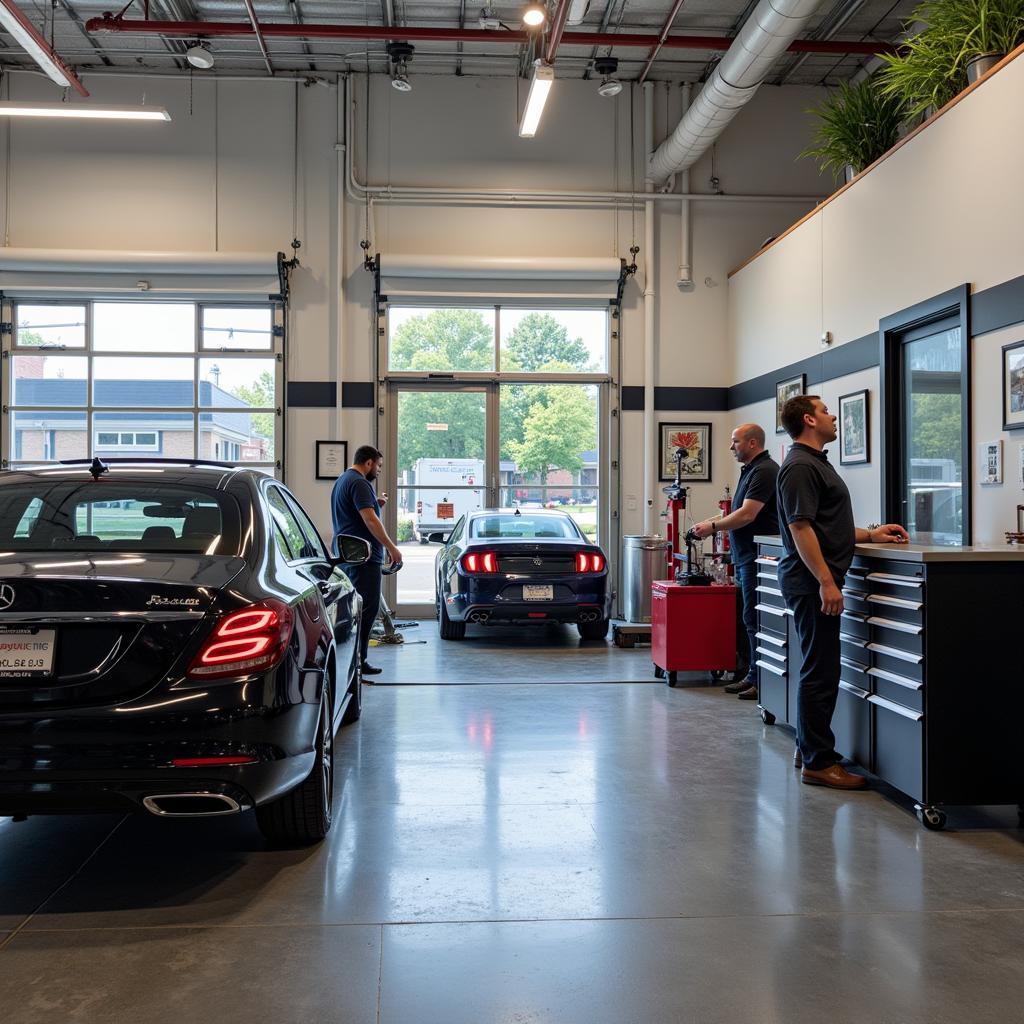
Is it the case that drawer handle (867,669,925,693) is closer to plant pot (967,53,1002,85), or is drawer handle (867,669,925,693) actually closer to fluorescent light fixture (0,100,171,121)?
plant pot (967,53,1002,85)

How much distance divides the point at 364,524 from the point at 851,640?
12.2 feet

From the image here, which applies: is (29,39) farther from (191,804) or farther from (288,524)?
(191,804)

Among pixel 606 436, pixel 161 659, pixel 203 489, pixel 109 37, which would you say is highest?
pixel 109 37

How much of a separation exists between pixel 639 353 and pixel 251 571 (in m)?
8.74

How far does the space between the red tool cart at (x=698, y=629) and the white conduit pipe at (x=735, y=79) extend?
4305 mm

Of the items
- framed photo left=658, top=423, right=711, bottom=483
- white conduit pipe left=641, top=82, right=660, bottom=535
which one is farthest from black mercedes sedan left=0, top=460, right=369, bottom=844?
framed photo left=658, top=423, right=711, bottom=483

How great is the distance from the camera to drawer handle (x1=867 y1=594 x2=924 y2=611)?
12.0 feet

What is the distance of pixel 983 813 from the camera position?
387cm

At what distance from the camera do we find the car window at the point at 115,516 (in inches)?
122

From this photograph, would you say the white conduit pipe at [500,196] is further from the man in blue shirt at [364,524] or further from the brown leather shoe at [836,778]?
the brown leather shoe at [836,778]

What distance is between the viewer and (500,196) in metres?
10.9

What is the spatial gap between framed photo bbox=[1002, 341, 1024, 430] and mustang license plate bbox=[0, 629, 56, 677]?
4.90m

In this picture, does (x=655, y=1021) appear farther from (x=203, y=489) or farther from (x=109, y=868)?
(x=203, y=489)

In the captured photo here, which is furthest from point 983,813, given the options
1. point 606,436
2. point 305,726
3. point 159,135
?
point 159,135
